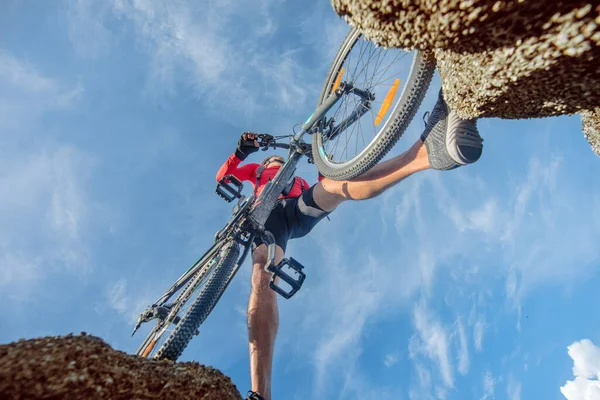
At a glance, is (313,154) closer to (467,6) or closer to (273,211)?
(273,211)

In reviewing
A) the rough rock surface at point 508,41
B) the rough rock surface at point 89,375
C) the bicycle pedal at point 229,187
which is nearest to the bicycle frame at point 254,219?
the bicycle pedal at point 229,187

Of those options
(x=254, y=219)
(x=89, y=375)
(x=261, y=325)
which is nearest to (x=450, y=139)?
(x=254, y=219)

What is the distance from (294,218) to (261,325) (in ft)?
5.74

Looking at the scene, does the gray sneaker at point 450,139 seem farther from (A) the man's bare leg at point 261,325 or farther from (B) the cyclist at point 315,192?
(A) the man's bare leg at point 261,325

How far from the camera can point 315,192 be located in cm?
495

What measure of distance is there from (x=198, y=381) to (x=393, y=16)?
6.15ft

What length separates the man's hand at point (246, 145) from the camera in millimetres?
5141

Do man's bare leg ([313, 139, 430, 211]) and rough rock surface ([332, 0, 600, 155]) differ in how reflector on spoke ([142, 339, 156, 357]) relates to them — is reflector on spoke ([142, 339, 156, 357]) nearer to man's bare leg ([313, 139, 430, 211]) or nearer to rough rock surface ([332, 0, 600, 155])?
man's bare leg ([313, 139, 430, 211])

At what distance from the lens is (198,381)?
1.64 meters

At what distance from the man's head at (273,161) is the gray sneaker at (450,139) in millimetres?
3892

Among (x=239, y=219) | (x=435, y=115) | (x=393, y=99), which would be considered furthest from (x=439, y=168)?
Result: (x=239, y=219)

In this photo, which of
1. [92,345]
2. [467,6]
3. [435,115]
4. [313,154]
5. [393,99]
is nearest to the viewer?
[467,6]

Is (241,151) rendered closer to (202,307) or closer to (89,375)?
(202,307)

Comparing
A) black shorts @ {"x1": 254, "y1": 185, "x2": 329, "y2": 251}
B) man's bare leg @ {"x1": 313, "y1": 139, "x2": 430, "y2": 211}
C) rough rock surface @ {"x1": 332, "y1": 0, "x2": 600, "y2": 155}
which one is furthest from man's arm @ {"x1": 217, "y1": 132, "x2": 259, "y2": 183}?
rough rock surface @ {"x1": 332, "y1": 0, "x2": 600, "y2": 155}
